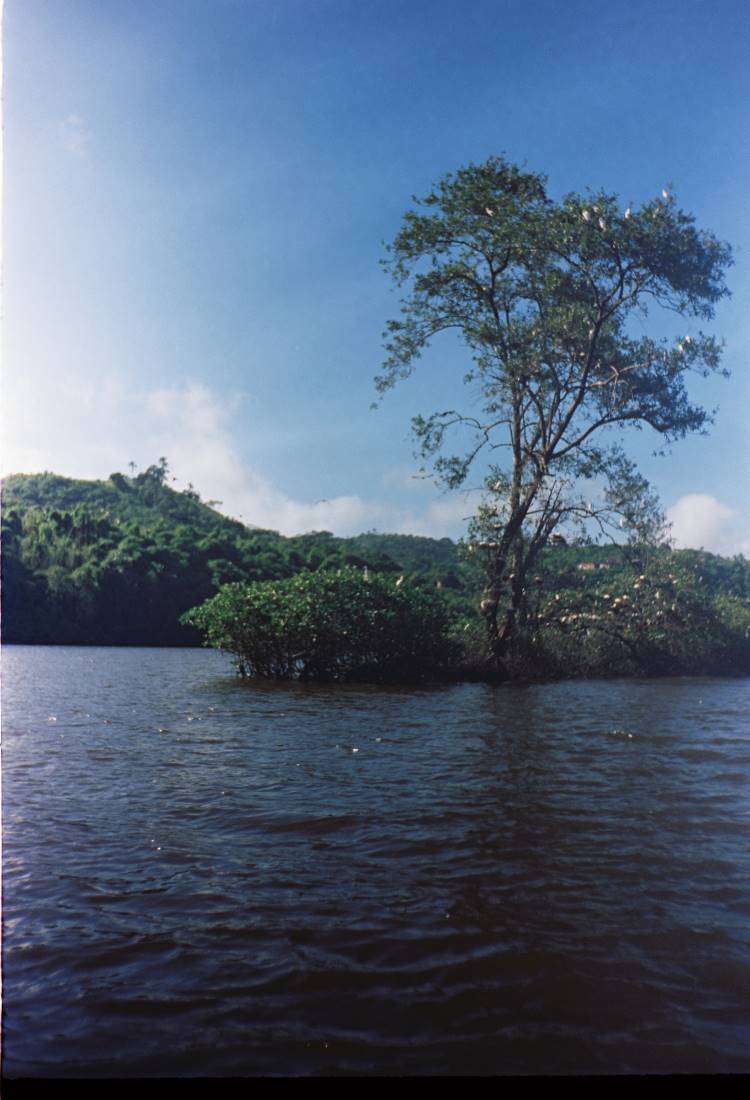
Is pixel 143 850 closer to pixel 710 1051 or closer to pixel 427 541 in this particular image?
pixel 710 1051

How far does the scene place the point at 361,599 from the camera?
10609 millimetres

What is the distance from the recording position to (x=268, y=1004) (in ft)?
7.05

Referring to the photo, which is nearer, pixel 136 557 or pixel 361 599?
pixel 136 557

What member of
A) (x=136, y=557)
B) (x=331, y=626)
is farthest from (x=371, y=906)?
(x=331, y=626)

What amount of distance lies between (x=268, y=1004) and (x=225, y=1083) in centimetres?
26

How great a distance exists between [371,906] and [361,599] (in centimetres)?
778

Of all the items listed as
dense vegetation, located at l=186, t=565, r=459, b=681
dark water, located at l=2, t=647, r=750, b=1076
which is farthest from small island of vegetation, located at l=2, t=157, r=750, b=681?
dark water, located at l=2, t=647, r=750, b=1076

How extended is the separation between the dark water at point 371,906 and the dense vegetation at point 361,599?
146cm

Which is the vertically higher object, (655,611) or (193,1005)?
(655,611)

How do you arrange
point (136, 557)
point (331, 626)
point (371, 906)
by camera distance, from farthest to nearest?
point (331, 626) → point (136, 557) → point (371, 906)

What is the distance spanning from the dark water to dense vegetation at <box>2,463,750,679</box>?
1458 millimetres

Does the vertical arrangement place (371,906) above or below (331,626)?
below

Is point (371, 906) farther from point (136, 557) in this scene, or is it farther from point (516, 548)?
point (516, 548)

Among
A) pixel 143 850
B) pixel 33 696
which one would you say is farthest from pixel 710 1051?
pixel 33 696
